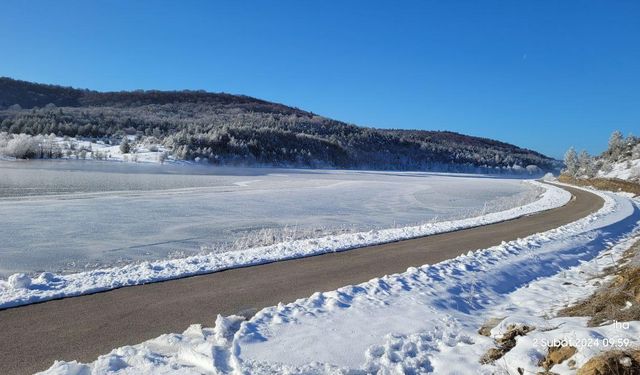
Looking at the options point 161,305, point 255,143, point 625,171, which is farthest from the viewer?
point 255,143

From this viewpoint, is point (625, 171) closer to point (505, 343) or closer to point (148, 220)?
point (148, 220)

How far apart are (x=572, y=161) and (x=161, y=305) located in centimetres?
10846

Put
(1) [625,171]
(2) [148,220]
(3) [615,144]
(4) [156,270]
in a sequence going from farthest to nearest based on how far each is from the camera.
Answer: (3) [615,144] → (1) [625,171] → (2) [148,220] → (4) [156,270]

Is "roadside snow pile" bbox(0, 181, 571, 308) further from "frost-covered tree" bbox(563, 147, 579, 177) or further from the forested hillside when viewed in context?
"frost-covered tree" bbox(563, 147, 579, 177)

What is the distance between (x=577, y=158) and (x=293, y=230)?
100 metres

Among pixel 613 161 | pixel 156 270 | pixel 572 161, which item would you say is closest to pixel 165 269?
pixel 156 270

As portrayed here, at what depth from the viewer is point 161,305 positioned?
8.31 meters

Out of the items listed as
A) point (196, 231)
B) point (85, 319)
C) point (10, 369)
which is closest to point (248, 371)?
point (10, 369)

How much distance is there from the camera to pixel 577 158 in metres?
101

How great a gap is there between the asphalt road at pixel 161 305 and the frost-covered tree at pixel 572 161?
97104 millimetres

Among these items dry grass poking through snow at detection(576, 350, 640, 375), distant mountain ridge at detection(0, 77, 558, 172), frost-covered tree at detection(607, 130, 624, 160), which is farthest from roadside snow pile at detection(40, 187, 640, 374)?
distant mountain ridge at detection(0, 77, 558, 172)

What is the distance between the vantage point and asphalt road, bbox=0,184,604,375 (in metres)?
6.38

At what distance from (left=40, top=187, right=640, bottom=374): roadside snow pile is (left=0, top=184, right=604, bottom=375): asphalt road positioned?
0.73 meters

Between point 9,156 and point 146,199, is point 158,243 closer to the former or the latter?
point 146,199
